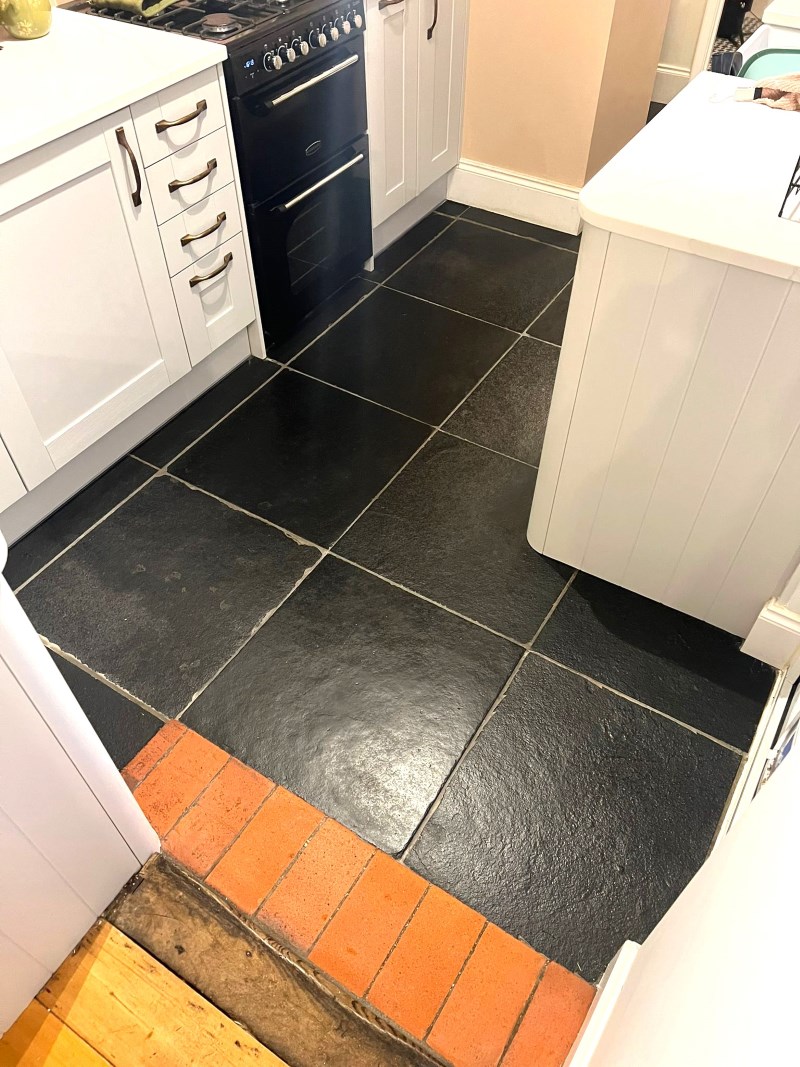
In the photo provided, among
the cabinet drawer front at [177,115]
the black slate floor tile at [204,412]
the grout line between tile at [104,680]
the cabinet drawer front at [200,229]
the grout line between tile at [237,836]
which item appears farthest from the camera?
the black slate floor tile at [204,412]

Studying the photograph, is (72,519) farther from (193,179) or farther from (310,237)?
(310,237)

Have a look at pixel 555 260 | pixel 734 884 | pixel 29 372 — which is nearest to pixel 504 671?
pixel 734 884

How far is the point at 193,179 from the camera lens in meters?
2.08

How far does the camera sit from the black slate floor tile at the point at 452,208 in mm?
3418

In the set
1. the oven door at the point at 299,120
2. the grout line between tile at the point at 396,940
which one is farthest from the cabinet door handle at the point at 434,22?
the grout line between tile at the point at 396,940

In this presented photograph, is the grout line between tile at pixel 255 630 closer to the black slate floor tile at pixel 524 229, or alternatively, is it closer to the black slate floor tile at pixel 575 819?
the black slate floor tile at pixel 575 819

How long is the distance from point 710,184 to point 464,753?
123 cm

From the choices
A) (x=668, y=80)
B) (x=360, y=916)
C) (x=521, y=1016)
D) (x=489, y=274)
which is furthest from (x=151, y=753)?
(x=668, y=80)

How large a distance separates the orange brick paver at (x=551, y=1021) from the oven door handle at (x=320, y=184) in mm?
2109

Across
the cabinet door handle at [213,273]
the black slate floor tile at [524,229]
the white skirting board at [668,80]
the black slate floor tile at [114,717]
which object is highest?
the cabinet door handle at [213,273]

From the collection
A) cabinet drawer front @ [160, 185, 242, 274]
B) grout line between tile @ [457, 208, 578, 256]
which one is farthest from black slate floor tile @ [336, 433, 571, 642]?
grout line between tile @ [457, 208, 578, 256]

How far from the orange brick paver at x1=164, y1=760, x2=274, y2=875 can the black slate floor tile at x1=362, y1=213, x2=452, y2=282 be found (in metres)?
2.00

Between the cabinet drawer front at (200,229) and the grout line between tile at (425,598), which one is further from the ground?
the cabinet drawer front at (200,229)

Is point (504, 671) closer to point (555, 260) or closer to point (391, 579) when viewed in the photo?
point (391, 579)
